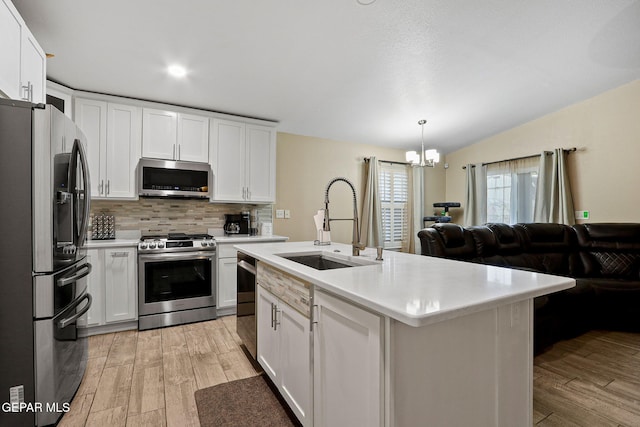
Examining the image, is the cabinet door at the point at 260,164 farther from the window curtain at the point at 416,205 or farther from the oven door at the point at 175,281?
the window curtain at the point at 416,205

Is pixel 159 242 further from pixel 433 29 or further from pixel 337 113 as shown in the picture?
pixel 433 29

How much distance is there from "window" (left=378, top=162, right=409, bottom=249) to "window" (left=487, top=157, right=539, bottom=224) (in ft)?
4.72

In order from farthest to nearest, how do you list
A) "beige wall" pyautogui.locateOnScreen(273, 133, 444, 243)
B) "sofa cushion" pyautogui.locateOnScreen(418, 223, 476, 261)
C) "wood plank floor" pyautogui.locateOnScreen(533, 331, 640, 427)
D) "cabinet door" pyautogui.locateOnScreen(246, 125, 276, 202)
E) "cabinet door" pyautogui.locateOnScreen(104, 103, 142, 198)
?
"beige wall" pyautogui.locateOnScreen(273, 133, 444, 243)
"cabinet door" pyautogui.locateOnScreen(246, 125, 276, 202)
"cabinet door" pyautogui.locateOnScreen(104, 103, 142, 198)
"sofa cushion" pyautogui.locateOnScreen(418, 223, 476, 261)
"wood plank floor" pyautogui.locateOnScreen(533, 331, 640, 427)

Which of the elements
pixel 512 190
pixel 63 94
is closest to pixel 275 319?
pixel 63 94

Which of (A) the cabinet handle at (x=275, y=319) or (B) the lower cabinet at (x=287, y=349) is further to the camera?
(A) the cabinet handle at (x=275, y=319)

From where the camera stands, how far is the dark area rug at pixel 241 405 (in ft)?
5.51

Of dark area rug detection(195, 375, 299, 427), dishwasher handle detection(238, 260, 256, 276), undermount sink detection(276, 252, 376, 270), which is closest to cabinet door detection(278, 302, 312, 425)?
dark area rug detection(195, 375, 299, 427)

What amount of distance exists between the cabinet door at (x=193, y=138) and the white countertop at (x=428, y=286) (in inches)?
95.4

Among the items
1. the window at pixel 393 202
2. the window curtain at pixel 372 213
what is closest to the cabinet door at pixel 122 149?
the window curtain at pixel 372 213

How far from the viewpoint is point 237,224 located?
4000mm

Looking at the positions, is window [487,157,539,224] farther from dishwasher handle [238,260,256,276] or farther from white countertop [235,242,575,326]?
dishwasher handle [238,260,256,276]

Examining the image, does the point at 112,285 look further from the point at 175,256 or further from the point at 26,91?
the point at 26,91

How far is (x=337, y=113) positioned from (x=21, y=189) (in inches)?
130

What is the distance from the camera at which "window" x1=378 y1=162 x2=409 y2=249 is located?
17.6ft
